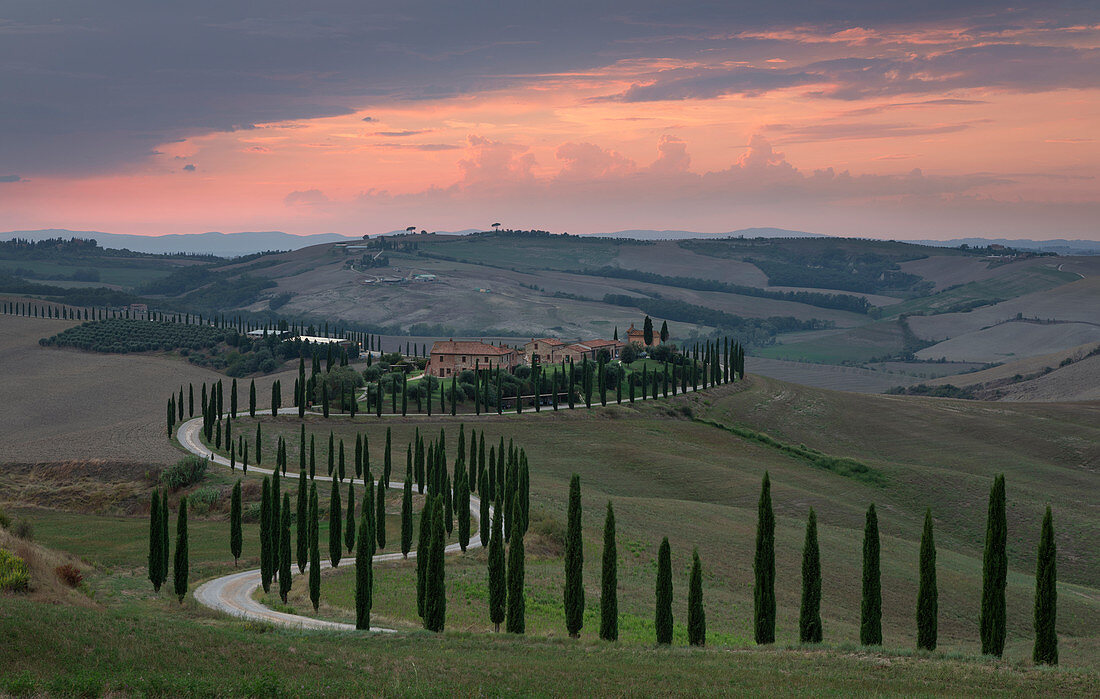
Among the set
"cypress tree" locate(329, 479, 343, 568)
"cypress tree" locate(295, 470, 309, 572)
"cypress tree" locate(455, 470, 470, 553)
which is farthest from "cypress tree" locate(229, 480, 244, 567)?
"cypress tree" locate(455, 470, 470, 553)

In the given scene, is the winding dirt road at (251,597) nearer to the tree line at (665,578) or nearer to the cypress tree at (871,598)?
the tree line at (665,578)

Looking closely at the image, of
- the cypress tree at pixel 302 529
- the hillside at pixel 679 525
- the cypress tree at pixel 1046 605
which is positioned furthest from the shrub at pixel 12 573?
the cypress tree at pixel 1046 605

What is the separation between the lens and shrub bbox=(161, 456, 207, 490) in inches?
3164

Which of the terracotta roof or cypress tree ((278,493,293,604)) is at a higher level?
the terracotta roof

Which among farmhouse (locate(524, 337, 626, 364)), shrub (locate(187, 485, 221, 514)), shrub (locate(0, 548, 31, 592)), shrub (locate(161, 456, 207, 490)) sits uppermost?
farmhouse (locate(524, 337, 626, 364))

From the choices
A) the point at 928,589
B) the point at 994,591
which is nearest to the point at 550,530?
the point at 928,589

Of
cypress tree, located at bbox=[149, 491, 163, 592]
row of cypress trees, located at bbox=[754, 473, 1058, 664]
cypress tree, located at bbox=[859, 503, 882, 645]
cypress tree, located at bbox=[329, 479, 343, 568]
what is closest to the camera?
row of cypress trees, located at bbox=[754, 473, 1058, 664]

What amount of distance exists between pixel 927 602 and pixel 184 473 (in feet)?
214

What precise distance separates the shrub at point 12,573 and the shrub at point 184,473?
45.2 metres

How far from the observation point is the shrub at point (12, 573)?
34.4 meters

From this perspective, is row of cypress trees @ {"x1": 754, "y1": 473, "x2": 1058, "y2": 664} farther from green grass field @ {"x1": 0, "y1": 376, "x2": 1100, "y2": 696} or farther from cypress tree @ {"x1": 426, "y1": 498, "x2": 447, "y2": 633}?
cypress tree @ {"x1": 426, "y1": 498, "x2": 447, "y2": 633}

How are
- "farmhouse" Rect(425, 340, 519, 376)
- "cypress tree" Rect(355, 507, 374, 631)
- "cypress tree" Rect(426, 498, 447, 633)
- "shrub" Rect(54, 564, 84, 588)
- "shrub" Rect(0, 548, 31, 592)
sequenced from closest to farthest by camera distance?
1. "shrub" Rect(0, 548, 31, 592)
2. "shrub" Rect(54, 564, 84, 588)
3. "cypress tree" Rect(426, 498, 447, 633)
4. "cypress tree" Rect(355, 507, 374, 631)
5. "farmhouse" Rect(425, 340, 519, 376)

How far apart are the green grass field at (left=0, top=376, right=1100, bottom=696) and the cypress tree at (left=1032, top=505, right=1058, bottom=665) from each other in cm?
140

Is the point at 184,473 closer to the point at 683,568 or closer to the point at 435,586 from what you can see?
the point at 683,568
